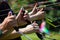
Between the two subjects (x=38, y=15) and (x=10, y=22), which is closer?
(x=10, y=22)

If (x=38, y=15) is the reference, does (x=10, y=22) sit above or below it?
above

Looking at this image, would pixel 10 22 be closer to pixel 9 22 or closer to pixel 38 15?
pixel 9 22

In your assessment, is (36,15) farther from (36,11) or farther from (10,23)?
(10,23)

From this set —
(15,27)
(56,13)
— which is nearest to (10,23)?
(15,27)

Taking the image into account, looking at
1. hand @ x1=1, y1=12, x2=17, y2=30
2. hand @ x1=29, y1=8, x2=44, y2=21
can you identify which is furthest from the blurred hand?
hand @ x1=29, y1=8, x2=44, y2=21

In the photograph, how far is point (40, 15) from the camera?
234 centimetres

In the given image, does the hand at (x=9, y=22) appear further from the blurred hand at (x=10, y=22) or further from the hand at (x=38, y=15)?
the hand at (x=38, y=15)

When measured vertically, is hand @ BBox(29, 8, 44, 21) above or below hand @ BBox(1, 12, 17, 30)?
below

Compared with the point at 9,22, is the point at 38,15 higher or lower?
lower

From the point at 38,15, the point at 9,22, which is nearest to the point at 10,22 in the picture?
the point at 9,22

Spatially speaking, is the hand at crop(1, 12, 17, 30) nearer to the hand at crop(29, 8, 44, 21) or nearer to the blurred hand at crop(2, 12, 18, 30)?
the blurred hand at crop(2, 12, 18, 30)

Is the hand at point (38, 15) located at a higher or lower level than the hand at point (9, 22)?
lower

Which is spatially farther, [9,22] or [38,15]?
[38,15]

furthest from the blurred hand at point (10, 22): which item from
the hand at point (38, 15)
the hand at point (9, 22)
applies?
the hand at point (38, 15)
